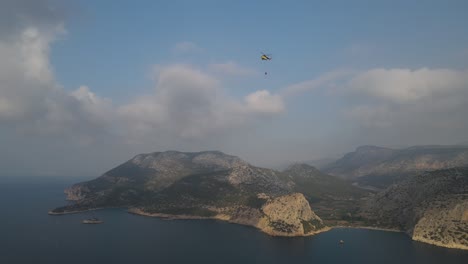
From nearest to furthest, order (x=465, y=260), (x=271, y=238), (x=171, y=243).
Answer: (x=465, y=260) → (x=171, y=243) → (x=271, y=238)

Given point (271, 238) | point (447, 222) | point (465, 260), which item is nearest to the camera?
point (465, 260)

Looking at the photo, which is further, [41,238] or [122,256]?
[41,238]

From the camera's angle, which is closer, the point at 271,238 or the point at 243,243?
the point at 243,243

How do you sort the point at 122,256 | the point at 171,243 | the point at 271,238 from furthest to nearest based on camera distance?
the point at 271,238 < the point at 171,243 < the point at 122,256

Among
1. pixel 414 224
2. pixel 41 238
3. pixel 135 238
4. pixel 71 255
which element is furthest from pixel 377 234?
pixel 41 238

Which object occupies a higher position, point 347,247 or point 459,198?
point 459,198

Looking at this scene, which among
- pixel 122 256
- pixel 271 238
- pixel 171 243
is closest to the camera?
pixel 122 256

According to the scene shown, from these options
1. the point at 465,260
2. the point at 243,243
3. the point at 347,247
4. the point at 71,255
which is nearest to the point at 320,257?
the point at 347,247

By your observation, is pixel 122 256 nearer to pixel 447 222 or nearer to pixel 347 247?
pixel 347 247

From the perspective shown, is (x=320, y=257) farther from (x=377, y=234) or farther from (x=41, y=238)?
(x=41, y=238)
